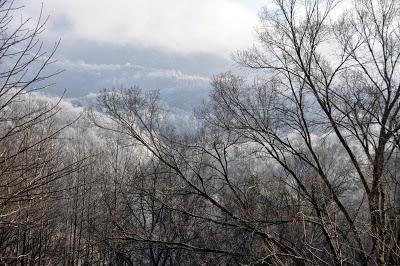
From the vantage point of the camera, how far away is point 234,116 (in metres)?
10.6

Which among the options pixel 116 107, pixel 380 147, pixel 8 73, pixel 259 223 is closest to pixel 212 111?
pixel 116 107

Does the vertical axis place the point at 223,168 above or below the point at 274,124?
below

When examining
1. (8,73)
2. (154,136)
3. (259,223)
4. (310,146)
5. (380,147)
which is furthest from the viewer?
(154,136)

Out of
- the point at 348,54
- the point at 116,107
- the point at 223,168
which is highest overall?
the point at 348,54

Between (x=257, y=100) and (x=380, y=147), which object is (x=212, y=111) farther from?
(x=380, y=147)

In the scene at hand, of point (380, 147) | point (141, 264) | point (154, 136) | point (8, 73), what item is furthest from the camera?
point (141, 264)

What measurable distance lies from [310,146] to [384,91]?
1.90m

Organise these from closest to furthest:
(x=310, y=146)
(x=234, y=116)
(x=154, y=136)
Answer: (x=310, y=146), (x=234, y=116), (x=154, y=136)

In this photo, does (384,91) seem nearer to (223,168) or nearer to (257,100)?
(257,100)

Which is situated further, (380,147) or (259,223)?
(259,223)

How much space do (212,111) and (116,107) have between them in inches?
96.7

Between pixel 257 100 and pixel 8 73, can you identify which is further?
Result: pixel 257 100

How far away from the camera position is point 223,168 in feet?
36.8

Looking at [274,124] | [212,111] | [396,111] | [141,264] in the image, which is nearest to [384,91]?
[396,111]
